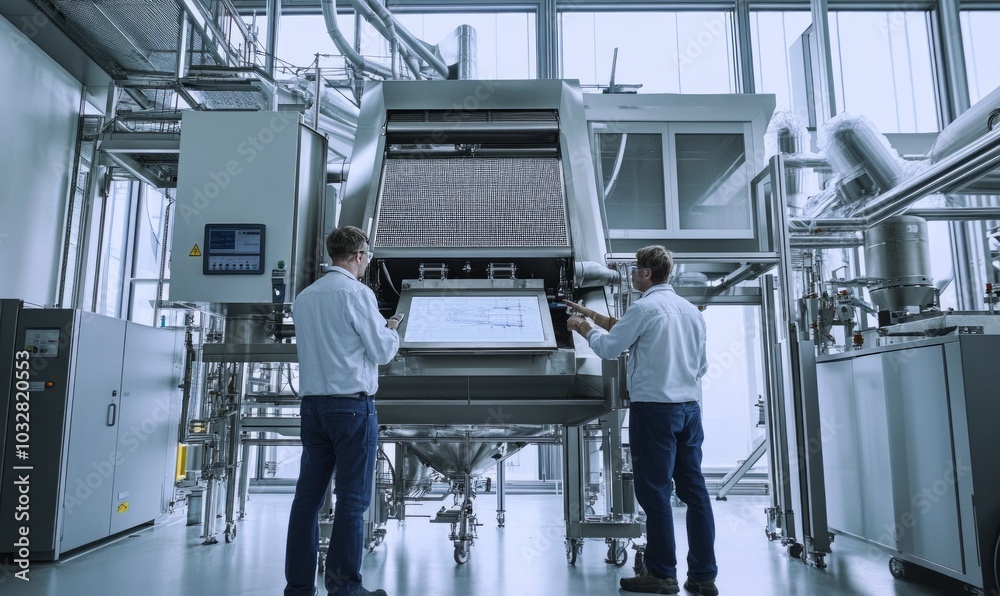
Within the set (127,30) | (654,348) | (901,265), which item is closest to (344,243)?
(654,348)

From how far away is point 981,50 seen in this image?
21.7 feet

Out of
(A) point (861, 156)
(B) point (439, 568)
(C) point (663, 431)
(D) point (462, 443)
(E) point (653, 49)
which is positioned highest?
(E) point (653, 49)

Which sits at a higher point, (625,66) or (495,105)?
(625,66)

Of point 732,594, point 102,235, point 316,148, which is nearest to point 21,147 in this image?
point 102,235

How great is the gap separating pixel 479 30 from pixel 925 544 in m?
5.96

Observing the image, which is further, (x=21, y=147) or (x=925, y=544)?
(x=21, y=147)

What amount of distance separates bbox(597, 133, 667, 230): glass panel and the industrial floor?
2.03 meters

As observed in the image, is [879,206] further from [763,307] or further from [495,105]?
[495,105]

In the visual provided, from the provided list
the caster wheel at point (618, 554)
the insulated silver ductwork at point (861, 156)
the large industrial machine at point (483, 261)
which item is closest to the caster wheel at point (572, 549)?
the large industrial machine at point (483, 261)

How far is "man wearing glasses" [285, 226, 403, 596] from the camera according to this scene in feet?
7.05

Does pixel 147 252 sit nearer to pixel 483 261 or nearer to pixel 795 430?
pixel 483 261

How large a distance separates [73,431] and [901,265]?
15.3 feet

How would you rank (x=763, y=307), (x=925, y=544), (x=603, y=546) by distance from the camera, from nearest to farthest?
(x=925, y=544), (x=603, y=546), (x=763, y=307)

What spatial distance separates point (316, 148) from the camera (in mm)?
3229
